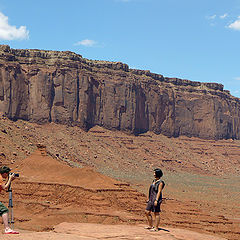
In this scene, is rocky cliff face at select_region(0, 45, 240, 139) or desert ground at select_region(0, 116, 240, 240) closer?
desert ground at select_region(0, 116, 240, 240)

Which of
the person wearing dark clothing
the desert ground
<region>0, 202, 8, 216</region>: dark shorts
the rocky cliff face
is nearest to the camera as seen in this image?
<region>0, 202, 8, 216</region>: dark shorts

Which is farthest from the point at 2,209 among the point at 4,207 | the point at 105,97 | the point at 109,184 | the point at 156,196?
the point at 105,97

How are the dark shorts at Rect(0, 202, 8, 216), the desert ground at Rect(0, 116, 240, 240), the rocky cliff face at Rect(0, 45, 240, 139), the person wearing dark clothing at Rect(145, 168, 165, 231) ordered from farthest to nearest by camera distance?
the rocky cliff face at Rect(0, 45, 240, 139) → the desert ground at Rect(0, 116, 240, 240) → the person wearing dark clothing at Rect(145, 168, 165, 231) → the dark shorts at Rect(0, 202, 8, 216)

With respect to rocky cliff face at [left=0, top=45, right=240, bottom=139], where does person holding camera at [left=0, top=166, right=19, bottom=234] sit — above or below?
below

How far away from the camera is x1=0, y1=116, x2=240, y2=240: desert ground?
21.4 metres

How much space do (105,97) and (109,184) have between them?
6195 centimetres

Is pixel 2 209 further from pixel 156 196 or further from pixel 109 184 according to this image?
pixel 109 184

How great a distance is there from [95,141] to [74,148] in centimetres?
806

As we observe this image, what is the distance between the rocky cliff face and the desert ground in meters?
2.94

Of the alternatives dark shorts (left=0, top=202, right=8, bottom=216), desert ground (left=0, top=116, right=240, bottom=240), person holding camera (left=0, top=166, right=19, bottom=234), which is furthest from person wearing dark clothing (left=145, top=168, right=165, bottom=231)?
dark shorts (left=0, top=202, right=8, bottom=216)

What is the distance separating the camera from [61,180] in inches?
1420

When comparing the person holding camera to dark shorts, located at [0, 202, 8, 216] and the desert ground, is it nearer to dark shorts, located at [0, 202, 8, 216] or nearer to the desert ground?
dark shorts, located at [0, 202, 8, 216]

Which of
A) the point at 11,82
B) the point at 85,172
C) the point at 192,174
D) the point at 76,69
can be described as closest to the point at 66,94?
the point at 76,69

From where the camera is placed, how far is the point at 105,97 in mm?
95500
